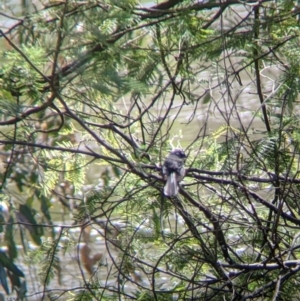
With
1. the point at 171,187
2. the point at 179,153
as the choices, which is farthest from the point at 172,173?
the point at 179,153

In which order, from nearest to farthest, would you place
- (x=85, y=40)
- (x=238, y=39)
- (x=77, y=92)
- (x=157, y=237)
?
(x=85, y=40), (x=77, y=92), (x=238, y=39), (x=157, y=237)

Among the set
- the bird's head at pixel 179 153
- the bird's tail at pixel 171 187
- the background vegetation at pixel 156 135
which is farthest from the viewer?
the bird's head at pixel 179 153

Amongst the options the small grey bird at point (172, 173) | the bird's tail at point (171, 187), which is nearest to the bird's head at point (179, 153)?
the small grey bird at point (172, 173)

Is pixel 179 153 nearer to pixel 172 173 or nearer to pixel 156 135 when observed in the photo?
pixel 156 135

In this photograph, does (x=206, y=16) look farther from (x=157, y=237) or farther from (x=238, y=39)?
(x=157, y=237)

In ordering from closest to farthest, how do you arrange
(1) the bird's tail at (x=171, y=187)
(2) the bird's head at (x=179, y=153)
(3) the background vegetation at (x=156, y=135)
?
1. (3) the background vegetation at (x=156, y=135)
2. (1) the bird's tail at (x=171, y=187)
3. (2) the bird's head at (x=179, y=153)

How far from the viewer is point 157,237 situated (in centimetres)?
371

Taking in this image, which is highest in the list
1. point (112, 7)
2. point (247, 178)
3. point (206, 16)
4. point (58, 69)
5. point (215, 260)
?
point (206, 16)

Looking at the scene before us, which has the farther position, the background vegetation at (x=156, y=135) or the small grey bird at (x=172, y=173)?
the small grey bird at (x=172, y=173)

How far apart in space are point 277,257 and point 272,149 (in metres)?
0.51

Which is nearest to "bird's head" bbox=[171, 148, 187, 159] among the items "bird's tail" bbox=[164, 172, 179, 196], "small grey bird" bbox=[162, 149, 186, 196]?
"small grey bird" bbox=[162, 149, 186, 196]

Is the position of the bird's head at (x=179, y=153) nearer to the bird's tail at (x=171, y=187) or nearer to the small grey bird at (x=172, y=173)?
the small grey bird at (x=172, y=173)

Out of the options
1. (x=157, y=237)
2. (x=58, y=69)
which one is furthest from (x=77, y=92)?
(x=157, y=237)

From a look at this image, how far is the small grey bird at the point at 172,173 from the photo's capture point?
311 centimetres
